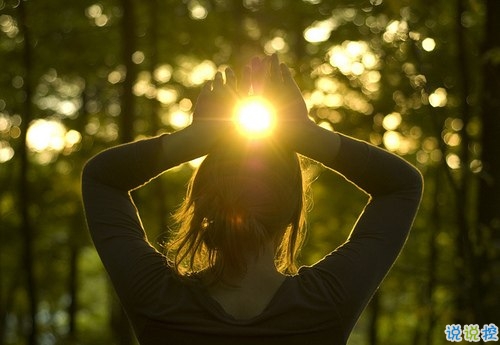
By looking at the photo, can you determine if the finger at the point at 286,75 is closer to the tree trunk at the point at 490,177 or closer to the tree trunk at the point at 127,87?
the tree trunk at the point at 490,177

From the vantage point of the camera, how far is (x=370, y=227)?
7.40 feet

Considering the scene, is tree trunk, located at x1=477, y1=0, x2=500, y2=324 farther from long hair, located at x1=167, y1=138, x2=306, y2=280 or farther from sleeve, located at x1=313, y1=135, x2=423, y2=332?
long hair, located at x1=167, y1=138, x2=306, y2=280

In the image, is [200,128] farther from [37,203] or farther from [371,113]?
[37,203]

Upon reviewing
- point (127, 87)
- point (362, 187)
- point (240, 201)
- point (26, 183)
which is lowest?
point (26, 183)

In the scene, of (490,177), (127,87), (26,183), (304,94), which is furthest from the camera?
(26,183)

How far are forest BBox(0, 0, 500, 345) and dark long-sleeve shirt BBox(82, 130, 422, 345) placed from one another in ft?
13.4

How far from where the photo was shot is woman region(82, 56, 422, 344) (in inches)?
84.1

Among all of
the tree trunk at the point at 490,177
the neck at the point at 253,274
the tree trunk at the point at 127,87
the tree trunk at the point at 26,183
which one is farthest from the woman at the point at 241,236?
the tree trunk at the point at 26,183

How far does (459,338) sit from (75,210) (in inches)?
529

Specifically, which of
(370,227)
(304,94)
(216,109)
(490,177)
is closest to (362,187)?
(370,227)

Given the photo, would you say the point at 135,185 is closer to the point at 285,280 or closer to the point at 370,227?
the point at 285,280

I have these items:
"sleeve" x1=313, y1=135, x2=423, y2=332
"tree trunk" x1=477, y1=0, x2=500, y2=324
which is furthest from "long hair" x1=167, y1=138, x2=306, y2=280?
"tree trunk" x1=477, y1=0, x2=500, y2=324

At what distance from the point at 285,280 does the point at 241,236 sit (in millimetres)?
167

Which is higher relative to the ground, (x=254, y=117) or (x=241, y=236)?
(x=254, y=117)
